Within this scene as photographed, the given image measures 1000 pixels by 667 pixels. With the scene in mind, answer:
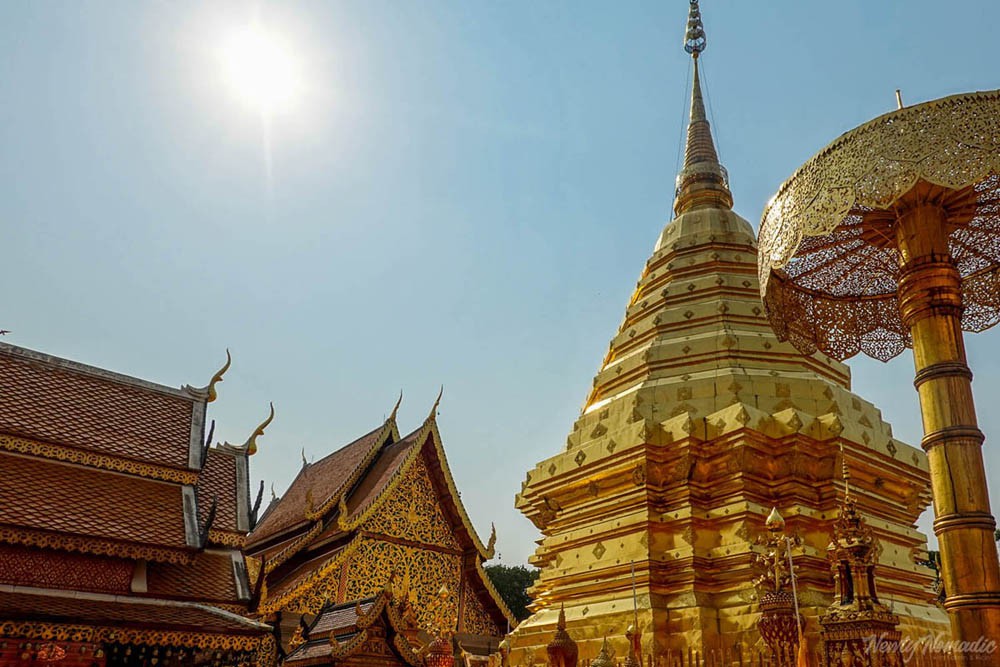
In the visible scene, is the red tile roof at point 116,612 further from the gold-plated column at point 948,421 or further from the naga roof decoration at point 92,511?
the gold-plated column at point 948,421

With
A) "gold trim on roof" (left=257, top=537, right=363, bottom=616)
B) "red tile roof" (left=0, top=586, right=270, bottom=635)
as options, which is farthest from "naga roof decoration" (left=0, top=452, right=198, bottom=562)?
"gold trim on roof" (left=257, top=537, right=363, bottom=616)

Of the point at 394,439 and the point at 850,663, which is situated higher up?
the point at 394,439

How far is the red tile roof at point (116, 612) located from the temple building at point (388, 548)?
3.57 m

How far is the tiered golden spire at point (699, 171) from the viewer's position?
14.0m

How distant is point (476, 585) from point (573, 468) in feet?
12.6

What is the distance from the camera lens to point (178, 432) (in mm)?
9172

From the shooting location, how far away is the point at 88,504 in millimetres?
7746

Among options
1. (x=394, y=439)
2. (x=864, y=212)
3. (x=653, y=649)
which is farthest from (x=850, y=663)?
(x=394, y=439)

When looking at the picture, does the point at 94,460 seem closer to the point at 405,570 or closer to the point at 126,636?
the point at 126,636

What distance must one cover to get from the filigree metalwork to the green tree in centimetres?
2489

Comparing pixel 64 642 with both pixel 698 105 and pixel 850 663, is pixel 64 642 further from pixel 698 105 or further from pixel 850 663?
pixel 698 105

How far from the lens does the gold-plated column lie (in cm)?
368

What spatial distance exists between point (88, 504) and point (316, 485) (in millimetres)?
7889

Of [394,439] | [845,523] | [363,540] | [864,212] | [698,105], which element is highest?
[698,105]
